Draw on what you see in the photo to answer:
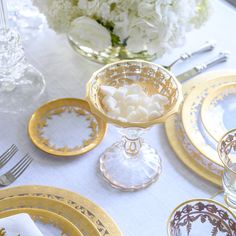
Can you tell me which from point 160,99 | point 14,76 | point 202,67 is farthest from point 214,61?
point 14,76

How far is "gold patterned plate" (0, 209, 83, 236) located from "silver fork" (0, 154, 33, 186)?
0.23 ft

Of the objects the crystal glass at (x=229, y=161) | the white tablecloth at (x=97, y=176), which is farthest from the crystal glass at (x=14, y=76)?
the crystal glass at (x=229, y=161)

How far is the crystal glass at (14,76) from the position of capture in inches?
40.9

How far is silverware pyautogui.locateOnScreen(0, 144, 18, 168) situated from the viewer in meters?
0.92

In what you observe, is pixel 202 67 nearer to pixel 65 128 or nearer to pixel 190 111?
pixel 190 111

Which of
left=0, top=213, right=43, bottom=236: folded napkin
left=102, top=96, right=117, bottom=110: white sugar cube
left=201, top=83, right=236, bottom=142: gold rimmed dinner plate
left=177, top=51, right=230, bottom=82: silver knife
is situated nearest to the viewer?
left=0, top=213, right=43, bottom=236: folded napkin

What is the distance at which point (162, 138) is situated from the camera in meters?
0.98

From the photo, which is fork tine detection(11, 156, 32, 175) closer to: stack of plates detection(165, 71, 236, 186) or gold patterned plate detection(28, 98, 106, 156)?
gold patterned plate detection(28, 98, 106, 156)

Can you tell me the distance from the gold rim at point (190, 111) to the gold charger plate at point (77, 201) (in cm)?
22

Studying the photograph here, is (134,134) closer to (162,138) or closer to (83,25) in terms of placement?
(162,138)

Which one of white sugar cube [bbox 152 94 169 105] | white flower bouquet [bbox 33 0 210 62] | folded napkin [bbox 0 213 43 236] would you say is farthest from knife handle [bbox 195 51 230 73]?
folded napkin [bbox 0 213 43 236]

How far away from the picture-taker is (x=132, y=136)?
91cm

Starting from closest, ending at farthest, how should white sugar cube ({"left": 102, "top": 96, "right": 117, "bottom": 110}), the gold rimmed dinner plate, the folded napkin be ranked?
the folded napkin < white sugar cube ({"left": 102, "top": 96, "right": 117, "bottom": 110}) < the gold rimmed dinner plate

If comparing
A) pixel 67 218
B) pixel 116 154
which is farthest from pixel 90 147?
pixel 67 218
